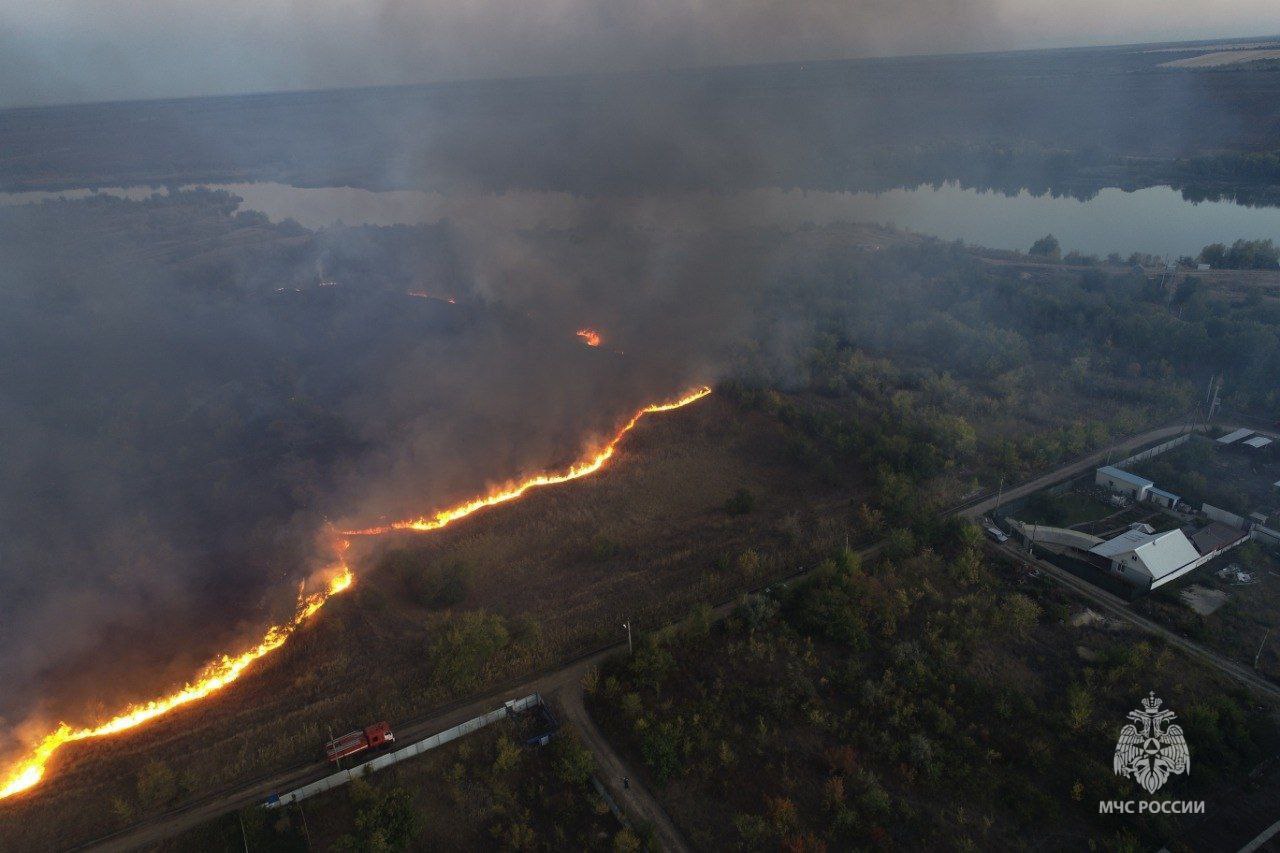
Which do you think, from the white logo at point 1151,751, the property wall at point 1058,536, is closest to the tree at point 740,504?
the property wall at point 1058,536

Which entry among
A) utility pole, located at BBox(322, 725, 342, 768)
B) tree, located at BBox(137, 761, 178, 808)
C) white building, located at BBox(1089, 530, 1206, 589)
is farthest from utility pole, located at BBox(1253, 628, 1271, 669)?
tree, located at BBox(137, 761, 178, 808)

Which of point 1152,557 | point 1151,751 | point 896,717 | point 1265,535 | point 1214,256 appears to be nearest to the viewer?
point 1151,751

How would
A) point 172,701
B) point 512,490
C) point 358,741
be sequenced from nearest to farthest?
point 358,741 < point 172,701 < point 512,490

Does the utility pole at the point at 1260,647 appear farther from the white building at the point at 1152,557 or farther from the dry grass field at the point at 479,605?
the dry grass field at the point at 479,605

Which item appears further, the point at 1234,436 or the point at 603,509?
the point at 1234,436

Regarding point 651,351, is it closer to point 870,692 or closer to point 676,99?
point 870,692

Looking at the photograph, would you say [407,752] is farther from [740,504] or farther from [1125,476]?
[1125,476]

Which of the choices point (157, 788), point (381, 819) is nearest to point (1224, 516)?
point (381, 819)
